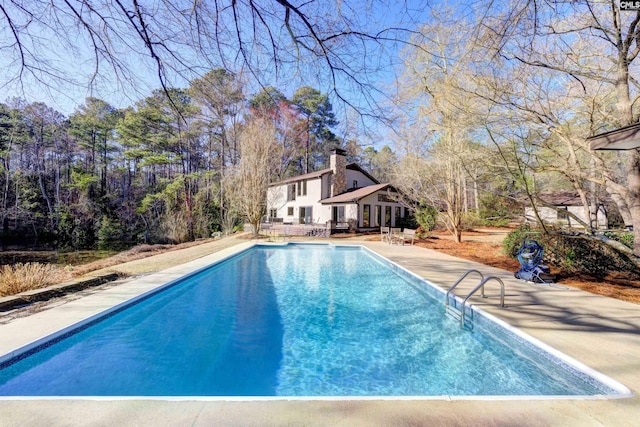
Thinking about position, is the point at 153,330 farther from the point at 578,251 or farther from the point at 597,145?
the point at 578,251

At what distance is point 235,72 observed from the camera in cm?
355

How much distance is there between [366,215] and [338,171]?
16.1 feet

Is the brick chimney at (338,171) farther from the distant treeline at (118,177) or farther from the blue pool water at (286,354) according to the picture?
the blue pool water at (286,354)

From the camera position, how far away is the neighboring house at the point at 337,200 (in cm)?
2370

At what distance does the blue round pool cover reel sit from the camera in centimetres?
724

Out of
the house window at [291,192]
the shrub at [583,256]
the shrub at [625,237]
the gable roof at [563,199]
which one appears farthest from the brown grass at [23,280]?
the gable roof at [563,199]

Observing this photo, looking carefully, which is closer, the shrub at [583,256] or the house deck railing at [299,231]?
the shrub at [583,256]

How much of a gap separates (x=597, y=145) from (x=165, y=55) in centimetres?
641

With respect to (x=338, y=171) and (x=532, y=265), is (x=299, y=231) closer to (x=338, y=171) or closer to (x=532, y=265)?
(x=338, y=171)

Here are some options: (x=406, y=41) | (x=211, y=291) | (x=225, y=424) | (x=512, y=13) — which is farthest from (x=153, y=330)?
(x=512, y=13)

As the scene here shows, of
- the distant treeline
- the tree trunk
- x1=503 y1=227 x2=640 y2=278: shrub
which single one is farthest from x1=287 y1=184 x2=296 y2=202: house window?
the tree trunk

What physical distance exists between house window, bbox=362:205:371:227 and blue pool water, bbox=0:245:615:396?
53.2ft

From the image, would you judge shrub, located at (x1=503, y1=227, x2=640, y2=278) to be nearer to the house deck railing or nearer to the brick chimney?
the house deck railing

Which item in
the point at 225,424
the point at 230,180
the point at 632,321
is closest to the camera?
the point at 225,424
